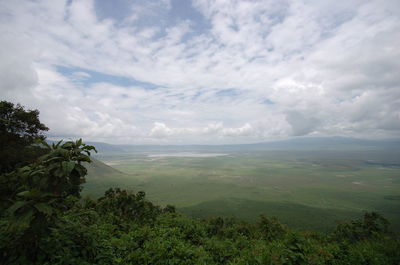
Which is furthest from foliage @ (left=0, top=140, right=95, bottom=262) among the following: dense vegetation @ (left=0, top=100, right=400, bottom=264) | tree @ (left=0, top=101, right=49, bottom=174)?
tree @ (left=0, top=101, right=49, bottom=174)

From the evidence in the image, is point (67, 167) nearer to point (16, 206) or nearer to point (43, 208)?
point (43, 208)

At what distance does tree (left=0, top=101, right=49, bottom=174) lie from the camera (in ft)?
64.6

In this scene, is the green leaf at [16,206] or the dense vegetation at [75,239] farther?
the dense vegetation at [75,239]

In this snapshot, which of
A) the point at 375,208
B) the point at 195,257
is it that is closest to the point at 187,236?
the point at 195,257

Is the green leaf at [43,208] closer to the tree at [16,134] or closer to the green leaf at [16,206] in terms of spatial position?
the green leaf at [16,206]

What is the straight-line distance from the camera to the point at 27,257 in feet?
15.2

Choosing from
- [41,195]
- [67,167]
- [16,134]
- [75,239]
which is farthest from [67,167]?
[16,134]

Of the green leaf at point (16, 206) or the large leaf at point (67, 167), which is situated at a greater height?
the large leaf at point (67, 167)

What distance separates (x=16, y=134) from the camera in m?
22.0

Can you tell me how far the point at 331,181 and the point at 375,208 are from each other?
7539cm

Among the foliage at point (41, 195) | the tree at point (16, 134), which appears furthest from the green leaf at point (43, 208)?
the tree at point (16, 134)

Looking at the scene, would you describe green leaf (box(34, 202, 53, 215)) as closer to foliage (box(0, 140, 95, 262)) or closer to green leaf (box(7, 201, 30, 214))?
foliage (box(0, 140, 95, 262))

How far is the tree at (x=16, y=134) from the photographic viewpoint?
776 inches

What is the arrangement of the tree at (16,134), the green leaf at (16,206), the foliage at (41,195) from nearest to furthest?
1. the green leaf at (16,206)
2. the foliage at (41,195)
3. the tree at (16,134)
